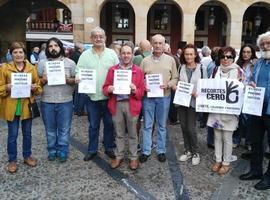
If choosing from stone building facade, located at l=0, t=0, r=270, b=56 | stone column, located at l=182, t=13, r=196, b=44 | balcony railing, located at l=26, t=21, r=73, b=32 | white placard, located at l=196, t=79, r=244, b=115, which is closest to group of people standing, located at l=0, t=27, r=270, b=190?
white placard, located at l=196, t=79, r=244, b=115

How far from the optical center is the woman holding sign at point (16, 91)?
474 cm

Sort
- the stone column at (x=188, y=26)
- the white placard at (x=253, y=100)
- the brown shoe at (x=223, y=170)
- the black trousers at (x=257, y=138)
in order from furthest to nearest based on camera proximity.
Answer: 1. the stone column at (x=188, y=26)
2. the brown shoe at (x=223, y=170)
3. the black trousers at (x=257, y=138)
4. the white placard at (x=253, y=100)

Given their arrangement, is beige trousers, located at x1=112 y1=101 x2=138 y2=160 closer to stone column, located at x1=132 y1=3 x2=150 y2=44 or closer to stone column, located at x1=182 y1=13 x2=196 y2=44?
stone column, located at x1=132 y1=3 x2=150 y2=44

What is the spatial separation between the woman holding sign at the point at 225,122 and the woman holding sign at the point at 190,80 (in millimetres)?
318

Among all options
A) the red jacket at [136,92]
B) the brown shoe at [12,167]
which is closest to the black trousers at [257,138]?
the red jacket at [136,92]

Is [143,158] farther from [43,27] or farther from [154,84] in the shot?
[43,27]

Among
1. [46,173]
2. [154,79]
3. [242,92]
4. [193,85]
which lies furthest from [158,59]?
[46,173]

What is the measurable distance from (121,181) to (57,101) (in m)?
1.58

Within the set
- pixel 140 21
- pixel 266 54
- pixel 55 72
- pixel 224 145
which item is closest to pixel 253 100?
pixel 266 54

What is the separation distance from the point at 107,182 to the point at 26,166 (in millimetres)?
1445

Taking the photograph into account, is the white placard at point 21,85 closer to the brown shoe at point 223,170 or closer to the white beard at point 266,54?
the brown shoe at point 223,170

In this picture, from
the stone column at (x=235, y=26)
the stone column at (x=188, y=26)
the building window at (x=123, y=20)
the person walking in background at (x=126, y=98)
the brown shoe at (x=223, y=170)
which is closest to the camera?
the person walking in background at (x=126, y=98)

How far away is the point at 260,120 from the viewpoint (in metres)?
4.54

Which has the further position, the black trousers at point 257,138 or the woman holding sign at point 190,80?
the woman holding sign at point 190,80
